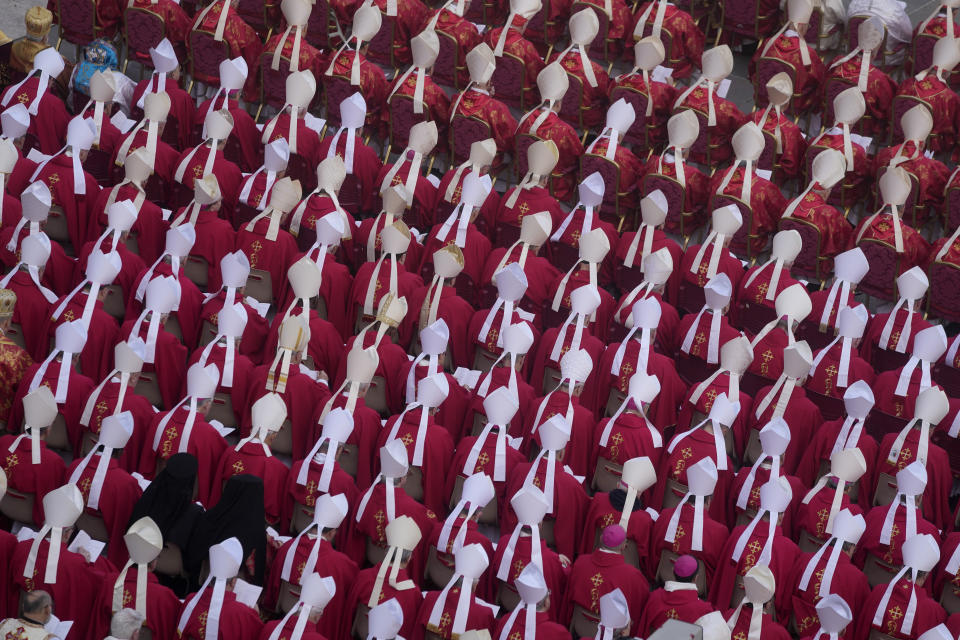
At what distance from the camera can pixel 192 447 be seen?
10.7 meters

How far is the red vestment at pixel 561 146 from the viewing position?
13.2 meters

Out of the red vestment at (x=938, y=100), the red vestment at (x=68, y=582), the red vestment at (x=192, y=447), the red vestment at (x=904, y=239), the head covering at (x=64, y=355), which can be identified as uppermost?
the red vestment at (x=938, y=100)

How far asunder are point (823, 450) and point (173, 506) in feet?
12.7

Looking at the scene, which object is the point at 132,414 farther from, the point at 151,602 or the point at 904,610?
the point at 904,610

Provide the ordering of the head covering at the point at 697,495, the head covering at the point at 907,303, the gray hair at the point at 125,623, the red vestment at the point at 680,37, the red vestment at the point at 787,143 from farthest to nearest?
the red vestment at the point at 680,37 → the red vestment at the point at 787,143 → the head covering at the point at 907,303 → the head covering at the point at 697,495 → the gray hair at the point at 125,623

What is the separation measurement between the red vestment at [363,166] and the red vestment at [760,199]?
2.42 meters

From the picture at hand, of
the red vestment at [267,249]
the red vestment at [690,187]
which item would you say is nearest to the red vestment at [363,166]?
the red vestment at [267,249]

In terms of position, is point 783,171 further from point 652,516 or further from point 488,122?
point 652,516

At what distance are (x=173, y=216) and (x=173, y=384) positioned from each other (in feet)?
5.77

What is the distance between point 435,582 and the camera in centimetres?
1043

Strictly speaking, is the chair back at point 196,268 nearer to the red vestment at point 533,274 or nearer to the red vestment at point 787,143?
the red vestment at point 533,274

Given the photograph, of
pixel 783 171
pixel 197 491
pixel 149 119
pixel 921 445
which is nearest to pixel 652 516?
pixel 921 445

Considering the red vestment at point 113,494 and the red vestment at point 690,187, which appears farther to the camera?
the red vestment at point 690,187

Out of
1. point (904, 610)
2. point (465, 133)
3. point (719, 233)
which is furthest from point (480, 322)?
point (904, 610)
